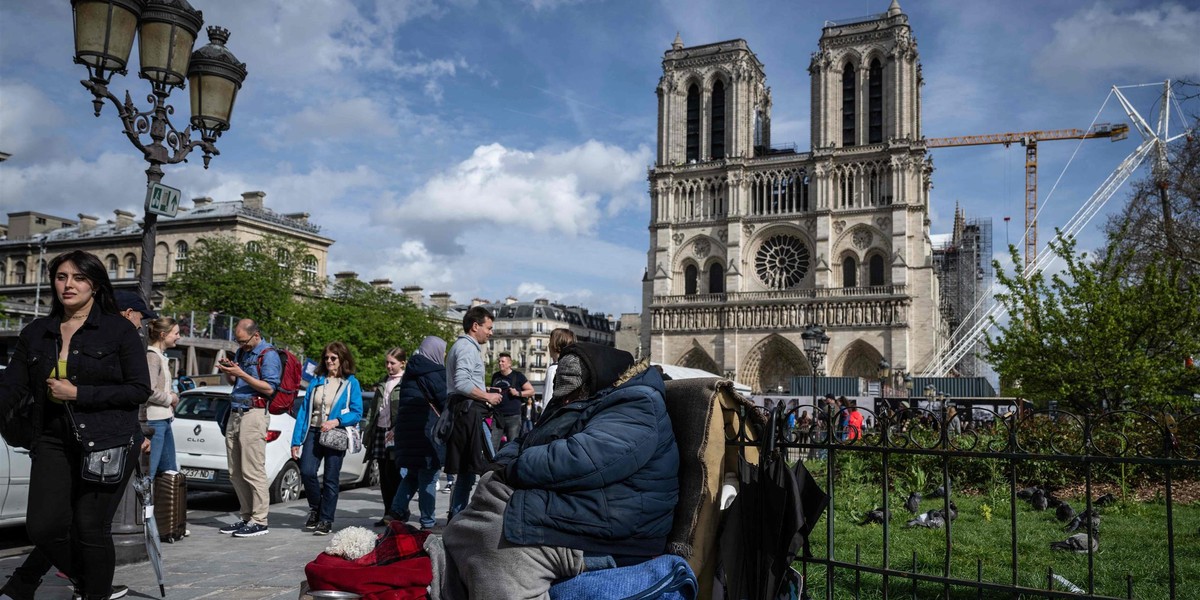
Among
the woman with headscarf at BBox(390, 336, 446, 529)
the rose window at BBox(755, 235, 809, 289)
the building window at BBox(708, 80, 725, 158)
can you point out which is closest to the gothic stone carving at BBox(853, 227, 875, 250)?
the rose window at BBox(755, 235, 809, 289)

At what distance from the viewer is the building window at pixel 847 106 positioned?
50.0 meters

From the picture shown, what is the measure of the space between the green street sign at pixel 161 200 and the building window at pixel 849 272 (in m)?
45.9

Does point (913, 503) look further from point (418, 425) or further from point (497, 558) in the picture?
point (497, 558)

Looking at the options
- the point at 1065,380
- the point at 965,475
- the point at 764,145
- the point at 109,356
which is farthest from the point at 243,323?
the point at 764,145

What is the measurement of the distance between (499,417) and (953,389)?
32576mm

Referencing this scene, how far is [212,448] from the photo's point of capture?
29.8 feet

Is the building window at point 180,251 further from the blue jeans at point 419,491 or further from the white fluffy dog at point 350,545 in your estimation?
the white fluffy dog at point 350,545

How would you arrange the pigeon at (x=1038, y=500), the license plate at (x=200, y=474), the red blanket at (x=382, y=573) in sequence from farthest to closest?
the license plate at (x=200, y=474)
the pigeon at (x=1038, y=500)
the red blanket at (x=382, y=573)

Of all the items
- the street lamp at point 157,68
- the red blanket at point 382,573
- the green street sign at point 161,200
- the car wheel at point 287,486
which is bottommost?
the car wheel at point 287,486

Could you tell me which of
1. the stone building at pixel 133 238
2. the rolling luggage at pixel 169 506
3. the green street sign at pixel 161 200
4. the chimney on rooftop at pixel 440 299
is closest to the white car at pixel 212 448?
the rolling luggage at pixel 169 506

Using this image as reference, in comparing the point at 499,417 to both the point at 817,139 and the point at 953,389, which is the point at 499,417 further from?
the point at 817,139

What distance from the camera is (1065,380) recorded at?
13469mm

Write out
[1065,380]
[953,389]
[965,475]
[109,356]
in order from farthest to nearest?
[953,389]
[1065,380]
[965,475]
[109,356]

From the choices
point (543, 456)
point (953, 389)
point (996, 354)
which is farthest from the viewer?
point (953, 389)
